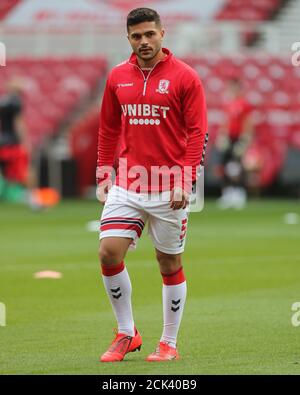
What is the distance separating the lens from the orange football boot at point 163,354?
7477 mm

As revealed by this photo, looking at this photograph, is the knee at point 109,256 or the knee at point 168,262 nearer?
the knee at point 109,256

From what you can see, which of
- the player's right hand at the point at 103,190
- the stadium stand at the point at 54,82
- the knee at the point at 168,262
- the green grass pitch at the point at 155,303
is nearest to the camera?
the green grass pitch at the point at 155,303

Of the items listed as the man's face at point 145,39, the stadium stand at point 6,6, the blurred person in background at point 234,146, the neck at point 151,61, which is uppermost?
the man's face at point 145,39

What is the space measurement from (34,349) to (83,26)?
2503 centimetres

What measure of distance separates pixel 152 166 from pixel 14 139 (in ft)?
51.5

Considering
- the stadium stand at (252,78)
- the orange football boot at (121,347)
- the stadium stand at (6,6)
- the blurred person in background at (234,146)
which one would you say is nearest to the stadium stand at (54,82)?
the stadium stand at (252,78)

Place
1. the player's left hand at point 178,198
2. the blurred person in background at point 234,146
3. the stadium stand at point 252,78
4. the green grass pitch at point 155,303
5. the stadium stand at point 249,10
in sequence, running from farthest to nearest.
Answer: the stadium stand at point 249,10 < the stadium stand at point 252,78 < the blurred person in background at point 234,146 < the player's left hand at point 178,198 < the green grass pitch at point 155,303

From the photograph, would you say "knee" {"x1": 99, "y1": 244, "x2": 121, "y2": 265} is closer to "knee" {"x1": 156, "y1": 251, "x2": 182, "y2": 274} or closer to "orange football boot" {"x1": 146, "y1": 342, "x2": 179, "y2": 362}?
"knee" {"x1": 156, "y1": 251, "x2": 182, "y2": 274}

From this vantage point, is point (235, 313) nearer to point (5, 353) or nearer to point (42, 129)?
point (5, 353)

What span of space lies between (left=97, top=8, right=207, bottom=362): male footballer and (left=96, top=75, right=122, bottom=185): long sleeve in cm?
6

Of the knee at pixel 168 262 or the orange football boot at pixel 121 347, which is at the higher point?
the knee at pixel 168 262

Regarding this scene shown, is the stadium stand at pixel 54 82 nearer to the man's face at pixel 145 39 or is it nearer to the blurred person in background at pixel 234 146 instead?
the blurred person in background at pixel 234 146

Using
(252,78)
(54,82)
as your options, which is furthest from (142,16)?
(54,82)

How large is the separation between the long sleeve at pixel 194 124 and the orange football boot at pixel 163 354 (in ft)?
3.37
